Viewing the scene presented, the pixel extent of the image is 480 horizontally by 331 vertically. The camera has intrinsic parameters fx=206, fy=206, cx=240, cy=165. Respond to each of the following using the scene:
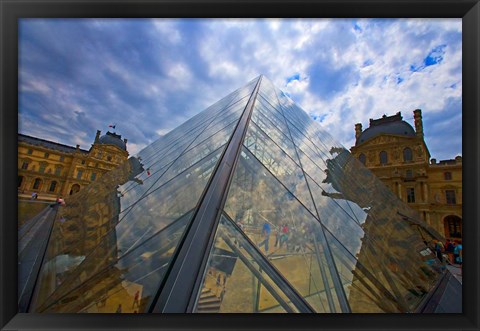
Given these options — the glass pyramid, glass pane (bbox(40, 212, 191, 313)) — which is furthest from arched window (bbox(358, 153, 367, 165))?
glass pane (bbox(40, 212, 191, 313))

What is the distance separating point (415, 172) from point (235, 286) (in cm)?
4123

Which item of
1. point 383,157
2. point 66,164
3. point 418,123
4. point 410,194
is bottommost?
point 410,194

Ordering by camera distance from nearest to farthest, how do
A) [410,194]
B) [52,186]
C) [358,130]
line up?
[410,194]
[52,186]
[358,130]

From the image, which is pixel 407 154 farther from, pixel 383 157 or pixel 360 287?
pixel 360 287

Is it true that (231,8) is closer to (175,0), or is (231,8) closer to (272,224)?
(175,0)

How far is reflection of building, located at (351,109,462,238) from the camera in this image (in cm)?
2965

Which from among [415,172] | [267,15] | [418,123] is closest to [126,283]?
[267,15]

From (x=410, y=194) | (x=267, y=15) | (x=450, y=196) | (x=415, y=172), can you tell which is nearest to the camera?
(x=267, y=15)

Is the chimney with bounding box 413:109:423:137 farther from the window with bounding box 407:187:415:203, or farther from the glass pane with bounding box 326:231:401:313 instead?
the glass pane with bounding box 326:231:401:313

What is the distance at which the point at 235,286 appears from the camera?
1289 millimetres

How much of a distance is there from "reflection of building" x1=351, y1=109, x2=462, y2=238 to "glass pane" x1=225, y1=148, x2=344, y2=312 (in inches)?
1470

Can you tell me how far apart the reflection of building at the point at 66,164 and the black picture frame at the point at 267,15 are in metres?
49.1

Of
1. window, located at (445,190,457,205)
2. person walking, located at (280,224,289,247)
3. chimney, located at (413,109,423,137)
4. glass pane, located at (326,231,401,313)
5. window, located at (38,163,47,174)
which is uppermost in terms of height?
chimney, located at (413,109,423,137)

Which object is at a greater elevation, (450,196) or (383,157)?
(383,157)
